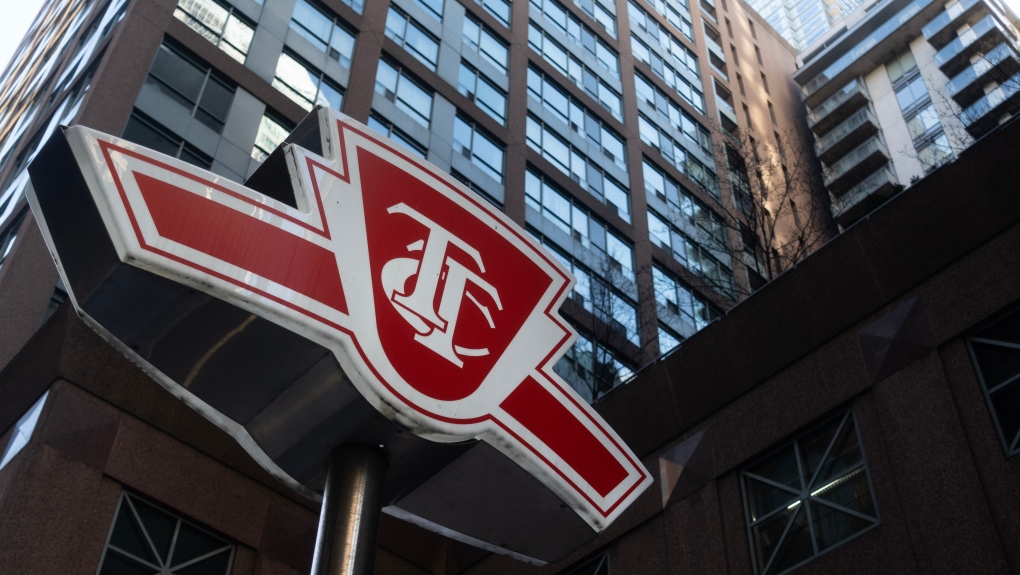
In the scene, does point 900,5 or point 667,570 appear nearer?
point 667,570

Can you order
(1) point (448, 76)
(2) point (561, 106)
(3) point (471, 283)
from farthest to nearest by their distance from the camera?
(2) point (561, 106) → (1) point (448, 76) → (3) point (471, 283)

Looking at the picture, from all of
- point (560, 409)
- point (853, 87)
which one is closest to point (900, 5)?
point (853, 87)

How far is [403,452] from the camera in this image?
5.20 metres

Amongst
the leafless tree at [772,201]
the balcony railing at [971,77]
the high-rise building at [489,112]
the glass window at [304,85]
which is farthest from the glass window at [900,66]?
the glass window at [304,85]

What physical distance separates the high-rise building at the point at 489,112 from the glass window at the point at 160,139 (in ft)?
0.15

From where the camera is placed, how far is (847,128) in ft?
197

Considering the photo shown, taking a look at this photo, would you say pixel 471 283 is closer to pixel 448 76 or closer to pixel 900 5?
pixel 448 76

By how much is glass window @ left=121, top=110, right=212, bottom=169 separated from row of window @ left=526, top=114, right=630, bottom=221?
14.6 meters

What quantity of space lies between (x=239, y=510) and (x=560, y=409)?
12175 millimetres

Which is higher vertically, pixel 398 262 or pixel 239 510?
pixel 239 510

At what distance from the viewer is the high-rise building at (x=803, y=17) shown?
12988cm

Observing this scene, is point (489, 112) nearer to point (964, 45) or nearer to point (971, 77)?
point (971, 77)

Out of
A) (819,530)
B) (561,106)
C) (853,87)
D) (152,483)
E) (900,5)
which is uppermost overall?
(900,5)

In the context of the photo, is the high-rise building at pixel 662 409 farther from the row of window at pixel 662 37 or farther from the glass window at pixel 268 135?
the row of window at pixel 662 37
